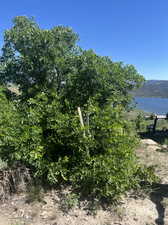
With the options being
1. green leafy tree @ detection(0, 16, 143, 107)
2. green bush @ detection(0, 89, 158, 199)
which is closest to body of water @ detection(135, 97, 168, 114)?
green leafy tree @ detection(0, 16, 143, 107)

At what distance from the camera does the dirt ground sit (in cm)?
478

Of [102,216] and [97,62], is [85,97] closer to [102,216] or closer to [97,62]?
[97,62]

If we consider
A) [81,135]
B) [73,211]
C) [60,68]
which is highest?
[60,68]

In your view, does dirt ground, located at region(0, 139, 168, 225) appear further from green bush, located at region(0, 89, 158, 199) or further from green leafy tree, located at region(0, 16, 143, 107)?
green leafy tree, located at region(0, 16, 143, 107)

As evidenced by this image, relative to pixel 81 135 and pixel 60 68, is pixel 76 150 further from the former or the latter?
pixel 60 68

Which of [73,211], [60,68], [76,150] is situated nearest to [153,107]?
[60,68]

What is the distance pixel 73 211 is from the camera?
5.06 metres

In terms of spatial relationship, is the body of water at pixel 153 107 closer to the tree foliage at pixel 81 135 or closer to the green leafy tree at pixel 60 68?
the green leafy tree at pixel 60 68

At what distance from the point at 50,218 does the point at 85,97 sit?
18.4ft

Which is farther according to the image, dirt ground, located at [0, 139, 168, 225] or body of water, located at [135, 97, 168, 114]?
body of water, located at [135, 97, 168, 114]

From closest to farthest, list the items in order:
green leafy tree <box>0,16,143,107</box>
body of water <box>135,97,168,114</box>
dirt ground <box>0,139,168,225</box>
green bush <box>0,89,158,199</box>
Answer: dirt ground <box>0,139,168,225</box>, green bush <box>0,89,158,199</box>, green leafy tree <box>0,16,143,107</box>, body of water <box>135,97,168,114</box>

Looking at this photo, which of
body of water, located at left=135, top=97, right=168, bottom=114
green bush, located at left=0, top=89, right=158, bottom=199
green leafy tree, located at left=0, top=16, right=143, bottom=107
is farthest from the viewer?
body of water, located at left=135, top=97, right=168, bottom=114

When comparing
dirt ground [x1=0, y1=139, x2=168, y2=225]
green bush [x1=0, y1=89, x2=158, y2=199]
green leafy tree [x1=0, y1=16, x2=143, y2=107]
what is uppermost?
green leafy tree [x1=0, y1=16, x2=143, y2=107]

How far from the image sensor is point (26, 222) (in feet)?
15.3
